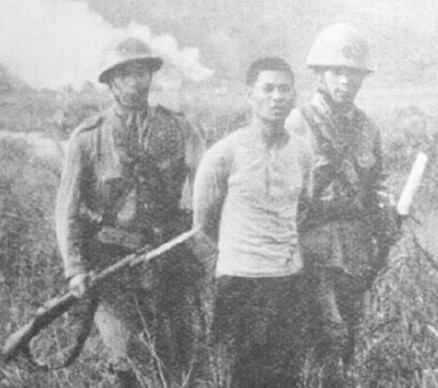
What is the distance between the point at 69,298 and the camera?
12.4 feet

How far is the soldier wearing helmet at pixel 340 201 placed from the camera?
3.91 meters

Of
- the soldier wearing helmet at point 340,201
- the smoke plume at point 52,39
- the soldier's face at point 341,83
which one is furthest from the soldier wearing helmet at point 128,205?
the smoke plume at point 52,39

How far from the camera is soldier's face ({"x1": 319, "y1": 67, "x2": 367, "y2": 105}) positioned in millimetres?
Result: 4102

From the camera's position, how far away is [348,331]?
404cm

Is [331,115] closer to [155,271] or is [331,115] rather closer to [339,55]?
[339,55]

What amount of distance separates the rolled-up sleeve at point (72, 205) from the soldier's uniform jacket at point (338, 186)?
1.02 m

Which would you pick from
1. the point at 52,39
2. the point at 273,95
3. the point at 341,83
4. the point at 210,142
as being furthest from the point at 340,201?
the point at 52,39

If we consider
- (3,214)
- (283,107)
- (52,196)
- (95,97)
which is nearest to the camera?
(283,107)

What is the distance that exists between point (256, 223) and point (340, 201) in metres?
0.62

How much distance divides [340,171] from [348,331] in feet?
2.55

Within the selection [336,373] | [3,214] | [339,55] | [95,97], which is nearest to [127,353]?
[336,373]

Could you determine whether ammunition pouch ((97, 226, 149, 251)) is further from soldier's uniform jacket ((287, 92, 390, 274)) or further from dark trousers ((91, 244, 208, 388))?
soldier's uniform jacket ((287, 92, 390, 274))

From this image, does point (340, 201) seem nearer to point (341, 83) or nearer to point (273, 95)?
point (341, 83)

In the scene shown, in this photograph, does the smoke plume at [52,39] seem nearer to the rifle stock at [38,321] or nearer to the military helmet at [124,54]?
the military helmet at [124,54]
